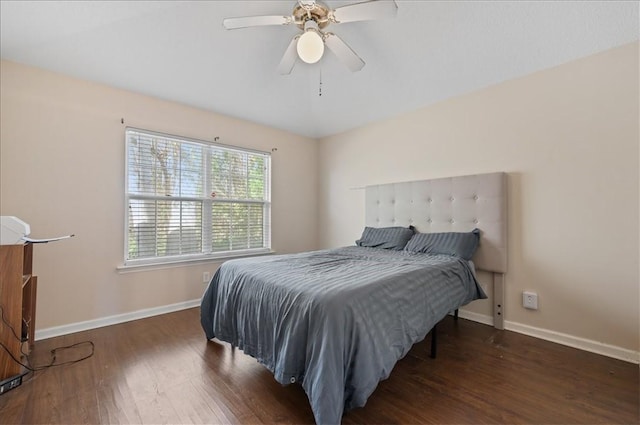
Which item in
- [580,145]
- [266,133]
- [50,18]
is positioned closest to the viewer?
[50,18]

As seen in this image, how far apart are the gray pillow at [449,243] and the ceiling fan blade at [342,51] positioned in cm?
179

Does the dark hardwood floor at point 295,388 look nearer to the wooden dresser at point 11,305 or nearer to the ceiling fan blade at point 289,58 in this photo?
the wooden dresser at point 11,305

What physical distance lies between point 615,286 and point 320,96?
10.9 feet

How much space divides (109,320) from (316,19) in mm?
A: 3282

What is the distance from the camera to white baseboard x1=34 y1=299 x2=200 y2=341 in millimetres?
2463

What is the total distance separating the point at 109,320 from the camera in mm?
2750

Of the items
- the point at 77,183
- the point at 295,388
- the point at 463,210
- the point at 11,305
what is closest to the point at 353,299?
the point at 295,388

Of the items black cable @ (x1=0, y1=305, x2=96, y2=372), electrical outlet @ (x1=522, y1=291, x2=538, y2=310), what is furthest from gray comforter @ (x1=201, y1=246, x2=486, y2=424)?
black cable @ (x1=0, y1=305, x2=96, y2=372)

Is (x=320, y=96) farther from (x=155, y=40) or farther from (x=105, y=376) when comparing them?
(x=105, y=376)

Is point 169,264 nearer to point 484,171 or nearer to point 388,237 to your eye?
point 388,237

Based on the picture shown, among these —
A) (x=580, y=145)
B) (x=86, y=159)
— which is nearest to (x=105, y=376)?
(x=86, y=159)

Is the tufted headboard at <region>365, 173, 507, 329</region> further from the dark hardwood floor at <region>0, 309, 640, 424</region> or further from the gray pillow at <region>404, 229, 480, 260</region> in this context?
the dark hardwood floor at <region>0, 309, 640, 424</region>

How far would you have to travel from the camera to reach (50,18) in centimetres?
203

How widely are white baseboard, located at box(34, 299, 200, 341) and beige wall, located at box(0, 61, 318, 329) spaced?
0.04 meters
